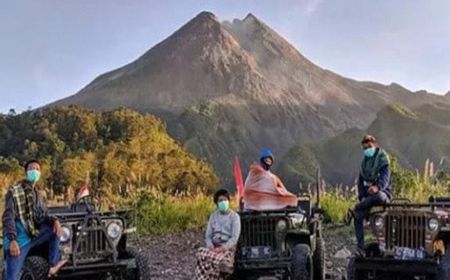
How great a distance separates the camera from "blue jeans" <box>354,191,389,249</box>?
859cm

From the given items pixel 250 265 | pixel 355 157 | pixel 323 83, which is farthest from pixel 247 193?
pixel 323 83

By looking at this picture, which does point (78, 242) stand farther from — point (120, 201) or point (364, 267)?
point (120, 201)

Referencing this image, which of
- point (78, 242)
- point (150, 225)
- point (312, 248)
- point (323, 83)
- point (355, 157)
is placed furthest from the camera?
point (323, 83)

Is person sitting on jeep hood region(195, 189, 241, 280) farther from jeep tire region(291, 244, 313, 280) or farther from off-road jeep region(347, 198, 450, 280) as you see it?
off-road jeep region(347, 198, 450, 280)

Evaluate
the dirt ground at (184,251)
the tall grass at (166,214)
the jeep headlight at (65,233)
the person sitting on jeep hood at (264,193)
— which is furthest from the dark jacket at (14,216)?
the tall grass at (166,214)

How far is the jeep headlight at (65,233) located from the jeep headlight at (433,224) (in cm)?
402

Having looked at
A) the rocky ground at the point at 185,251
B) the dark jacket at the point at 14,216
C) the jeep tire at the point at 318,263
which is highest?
the dark jacket at the point at 14,216

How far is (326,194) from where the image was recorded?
17.2 meters

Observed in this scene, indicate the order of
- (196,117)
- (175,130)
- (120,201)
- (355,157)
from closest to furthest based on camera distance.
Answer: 1. (120,201)
2. (355,157)
3. (175,130)
4. (196,117)

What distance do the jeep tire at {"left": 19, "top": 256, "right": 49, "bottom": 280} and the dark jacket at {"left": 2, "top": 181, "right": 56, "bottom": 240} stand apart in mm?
323

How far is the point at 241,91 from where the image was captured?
8175cm

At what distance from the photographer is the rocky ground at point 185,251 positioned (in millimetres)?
10938

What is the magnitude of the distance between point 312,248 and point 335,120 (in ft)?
246

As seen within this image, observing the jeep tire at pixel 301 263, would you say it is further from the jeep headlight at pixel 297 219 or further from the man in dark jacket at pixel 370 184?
the man in dark jacket at pixel 370 184
